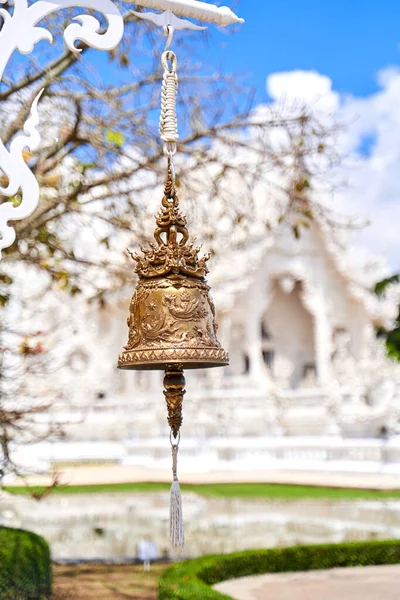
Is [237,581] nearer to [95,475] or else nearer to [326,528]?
[326,528]

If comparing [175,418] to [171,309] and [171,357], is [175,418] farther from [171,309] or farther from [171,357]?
[171,309]

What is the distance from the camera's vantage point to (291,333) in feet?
79.9

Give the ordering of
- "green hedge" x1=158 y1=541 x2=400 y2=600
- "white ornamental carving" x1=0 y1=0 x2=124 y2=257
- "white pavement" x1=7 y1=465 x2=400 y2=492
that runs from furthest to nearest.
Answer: "white pavement" x1=7 y1=465 x2=400 y2=492, "green hedge" x1=158 y1=541 x2=400 y2=600, "white ornamental carving" x1=0 y1=0 x2=124 y2=257

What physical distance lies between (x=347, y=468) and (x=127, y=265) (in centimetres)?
932

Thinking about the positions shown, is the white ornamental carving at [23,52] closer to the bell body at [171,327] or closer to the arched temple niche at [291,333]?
the bell body at [171,327]

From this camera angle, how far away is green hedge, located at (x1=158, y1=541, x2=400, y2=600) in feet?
20.7

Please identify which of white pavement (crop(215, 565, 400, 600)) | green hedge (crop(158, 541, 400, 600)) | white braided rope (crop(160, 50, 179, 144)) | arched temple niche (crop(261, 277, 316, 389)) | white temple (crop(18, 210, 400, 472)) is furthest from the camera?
arched temple niche (crop(261, 277, 316, 389))

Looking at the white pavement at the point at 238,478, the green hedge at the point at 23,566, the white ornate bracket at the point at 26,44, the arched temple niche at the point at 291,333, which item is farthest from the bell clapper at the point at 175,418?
the arched temple niche at the point at 291,333

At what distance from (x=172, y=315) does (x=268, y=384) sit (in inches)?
668

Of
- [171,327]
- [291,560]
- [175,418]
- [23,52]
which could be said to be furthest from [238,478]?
[23,52]

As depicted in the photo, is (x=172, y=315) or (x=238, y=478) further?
(x=238, y=478)

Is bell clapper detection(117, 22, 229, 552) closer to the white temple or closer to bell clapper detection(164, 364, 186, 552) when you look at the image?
bell clapper detection(164, 364, 186, 552)

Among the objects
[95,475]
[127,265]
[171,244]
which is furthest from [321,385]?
[171,244]

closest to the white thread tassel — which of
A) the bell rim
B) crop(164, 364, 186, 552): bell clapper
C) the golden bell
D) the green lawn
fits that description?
crop(164, 364, 186, 552): bell clapper
